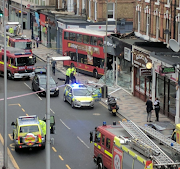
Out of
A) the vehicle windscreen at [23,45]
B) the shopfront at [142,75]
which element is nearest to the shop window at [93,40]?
the shopfront at [142,75]

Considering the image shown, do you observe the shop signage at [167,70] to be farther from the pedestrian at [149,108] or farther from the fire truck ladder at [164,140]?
the fire truck ladder at [164,140]

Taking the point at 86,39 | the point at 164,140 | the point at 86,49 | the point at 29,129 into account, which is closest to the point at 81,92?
the point at 29,129

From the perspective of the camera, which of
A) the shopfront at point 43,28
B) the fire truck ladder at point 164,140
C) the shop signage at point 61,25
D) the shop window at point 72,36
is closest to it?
the fire truck ladder at point 164,140

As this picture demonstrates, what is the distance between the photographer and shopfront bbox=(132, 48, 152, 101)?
44.4 m

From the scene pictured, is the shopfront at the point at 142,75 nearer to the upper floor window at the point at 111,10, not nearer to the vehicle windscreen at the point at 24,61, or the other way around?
the vehicle windscreen at the point at 24,61

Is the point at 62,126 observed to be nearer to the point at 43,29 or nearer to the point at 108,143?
the point at 108,143

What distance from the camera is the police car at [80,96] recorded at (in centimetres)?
4422

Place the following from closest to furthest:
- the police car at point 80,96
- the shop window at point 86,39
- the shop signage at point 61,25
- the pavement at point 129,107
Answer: the pavement at point 129,107 < the police car at point 80,96 < the shop window at point 86,39 < the shop signage at point 61,25

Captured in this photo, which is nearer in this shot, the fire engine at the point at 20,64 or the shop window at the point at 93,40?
the fire engine at the point at 20,64

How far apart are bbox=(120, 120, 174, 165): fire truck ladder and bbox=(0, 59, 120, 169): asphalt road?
205 inches

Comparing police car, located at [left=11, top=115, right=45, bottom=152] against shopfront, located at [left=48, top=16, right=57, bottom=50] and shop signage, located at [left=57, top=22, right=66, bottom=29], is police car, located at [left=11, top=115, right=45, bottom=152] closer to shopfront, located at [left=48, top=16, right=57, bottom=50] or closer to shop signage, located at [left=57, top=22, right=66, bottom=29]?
shop signage, located at [left=57, top=22, right=66, bottom=29]

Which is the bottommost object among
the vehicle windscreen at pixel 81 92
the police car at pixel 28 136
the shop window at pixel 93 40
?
the police car at pixel 28 136

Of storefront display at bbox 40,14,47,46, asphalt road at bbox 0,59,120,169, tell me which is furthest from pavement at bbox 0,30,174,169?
storefront display at bbox 40,14,47,46

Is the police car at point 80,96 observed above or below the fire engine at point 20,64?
below
